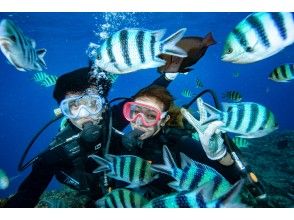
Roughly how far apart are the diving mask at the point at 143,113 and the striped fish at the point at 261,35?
6.57 ft

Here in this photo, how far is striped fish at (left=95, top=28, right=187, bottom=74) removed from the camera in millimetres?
2393

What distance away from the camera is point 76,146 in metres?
4.24

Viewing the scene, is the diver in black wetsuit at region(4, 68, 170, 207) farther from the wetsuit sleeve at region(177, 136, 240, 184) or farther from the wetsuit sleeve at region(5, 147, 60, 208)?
the wetsuit sleeve at region(177, 136, 240, 184)

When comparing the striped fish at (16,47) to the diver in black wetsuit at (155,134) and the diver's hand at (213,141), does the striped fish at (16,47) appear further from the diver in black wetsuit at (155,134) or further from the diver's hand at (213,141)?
the diver's hand at (213,141)

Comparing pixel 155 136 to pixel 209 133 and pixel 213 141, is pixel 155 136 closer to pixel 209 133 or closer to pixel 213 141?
pixel 213 141

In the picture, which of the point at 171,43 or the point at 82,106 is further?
the point at 82,106

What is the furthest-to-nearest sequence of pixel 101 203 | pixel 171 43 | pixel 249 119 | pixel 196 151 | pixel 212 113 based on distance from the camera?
pixel 196 151
pixel 101 203
pixel 212 113
pixel 249 119
pixel 171 43

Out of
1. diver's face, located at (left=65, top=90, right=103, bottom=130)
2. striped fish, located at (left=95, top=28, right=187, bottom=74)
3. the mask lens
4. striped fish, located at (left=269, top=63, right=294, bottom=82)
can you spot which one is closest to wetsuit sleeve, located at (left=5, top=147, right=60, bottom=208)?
diver's face, located at (left=65, top=90, right=103, bottom=130)

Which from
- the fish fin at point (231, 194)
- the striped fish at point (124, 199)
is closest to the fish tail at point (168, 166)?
the striped fish at point (124, 199)

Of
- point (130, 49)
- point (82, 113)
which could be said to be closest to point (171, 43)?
point (130, 49)

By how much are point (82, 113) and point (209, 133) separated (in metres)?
2.21

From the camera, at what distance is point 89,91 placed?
473cm

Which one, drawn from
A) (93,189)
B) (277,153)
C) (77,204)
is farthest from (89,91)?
(277,153)

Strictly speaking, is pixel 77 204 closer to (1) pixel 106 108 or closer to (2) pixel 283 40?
(1) pixel 106 108
